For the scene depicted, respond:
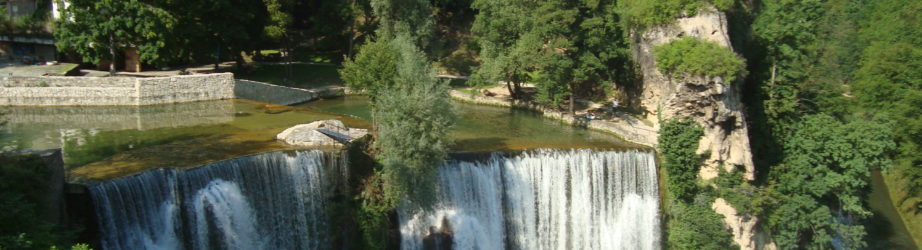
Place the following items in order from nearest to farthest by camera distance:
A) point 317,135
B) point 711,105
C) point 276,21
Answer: point 317,135
point 711,105
point 276,21

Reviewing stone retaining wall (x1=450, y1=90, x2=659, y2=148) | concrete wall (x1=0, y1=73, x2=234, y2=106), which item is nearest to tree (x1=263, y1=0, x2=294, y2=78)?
concrete wall (x1=0, y1=73, x2=234, y2=106)

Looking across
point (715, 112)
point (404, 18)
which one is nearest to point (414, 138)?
point (715, 112)

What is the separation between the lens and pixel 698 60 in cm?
2620

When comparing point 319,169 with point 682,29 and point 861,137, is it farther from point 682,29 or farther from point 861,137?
point 861,137

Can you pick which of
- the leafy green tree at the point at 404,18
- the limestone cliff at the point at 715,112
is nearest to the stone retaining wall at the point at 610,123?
the limestone cliff at the point at 715,112

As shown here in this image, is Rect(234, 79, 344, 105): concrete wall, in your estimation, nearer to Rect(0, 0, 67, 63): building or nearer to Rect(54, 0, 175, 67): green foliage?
Rect(54, 0, 175, 67): green foliage

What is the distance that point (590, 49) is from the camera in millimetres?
33125

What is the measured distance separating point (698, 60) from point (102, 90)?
25433mm

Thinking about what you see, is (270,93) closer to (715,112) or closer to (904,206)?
(715,112)

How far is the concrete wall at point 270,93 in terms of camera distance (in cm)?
3222

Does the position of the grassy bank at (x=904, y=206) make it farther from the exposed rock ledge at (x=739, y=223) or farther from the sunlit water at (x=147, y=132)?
the sunlit water at (x=147, y=132)

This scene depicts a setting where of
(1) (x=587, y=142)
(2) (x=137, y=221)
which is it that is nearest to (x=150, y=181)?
(2) (x=137, y=221)

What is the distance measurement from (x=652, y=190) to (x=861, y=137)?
909cm

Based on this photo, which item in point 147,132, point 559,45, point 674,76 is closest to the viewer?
point 147,132
